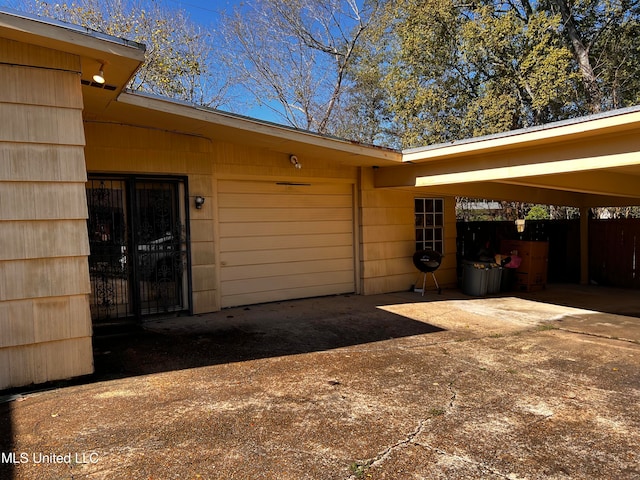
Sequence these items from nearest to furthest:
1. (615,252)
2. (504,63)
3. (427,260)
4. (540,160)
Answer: (540,160) → (427,260) → (615,252) → (504,63)

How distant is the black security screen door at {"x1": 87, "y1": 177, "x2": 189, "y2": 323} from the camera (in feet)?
19.1

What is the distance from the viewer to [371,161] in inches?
302

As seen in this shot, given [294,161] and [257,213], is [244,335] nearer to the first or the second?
[257,213]

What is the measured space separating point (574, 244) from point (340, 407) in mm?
10016

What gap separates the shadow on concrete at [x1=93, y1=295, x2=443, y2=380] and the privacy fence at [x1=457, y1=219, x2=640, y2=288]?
4.15 meters

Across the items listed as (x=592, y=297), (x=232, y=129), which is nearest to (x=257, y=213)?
(x=232, y=129)

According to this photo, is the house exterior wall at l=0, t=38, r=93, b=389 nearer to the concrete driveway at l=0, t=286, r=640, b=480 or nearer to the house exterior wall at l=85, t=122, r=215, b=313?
A: the concrete driveway at l=0, t=286, r=640, b=480

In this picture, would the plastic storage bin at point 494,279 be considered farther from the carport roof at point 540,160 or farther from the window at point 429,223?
the carport roof at point 540,160

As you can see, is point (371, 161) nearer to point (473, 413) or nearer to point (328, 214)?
point (328, 214)

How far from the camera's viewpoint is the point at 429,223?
9539 mm

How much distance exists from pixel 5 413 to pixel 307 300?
5063 millimetres

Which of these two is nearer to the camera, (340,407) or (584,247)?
(340,407)

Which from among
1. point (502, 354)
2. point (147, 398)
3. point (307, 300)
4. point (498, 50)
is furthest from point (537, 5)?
point (147, 398)

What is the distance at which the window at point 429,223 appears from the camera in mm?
9375
